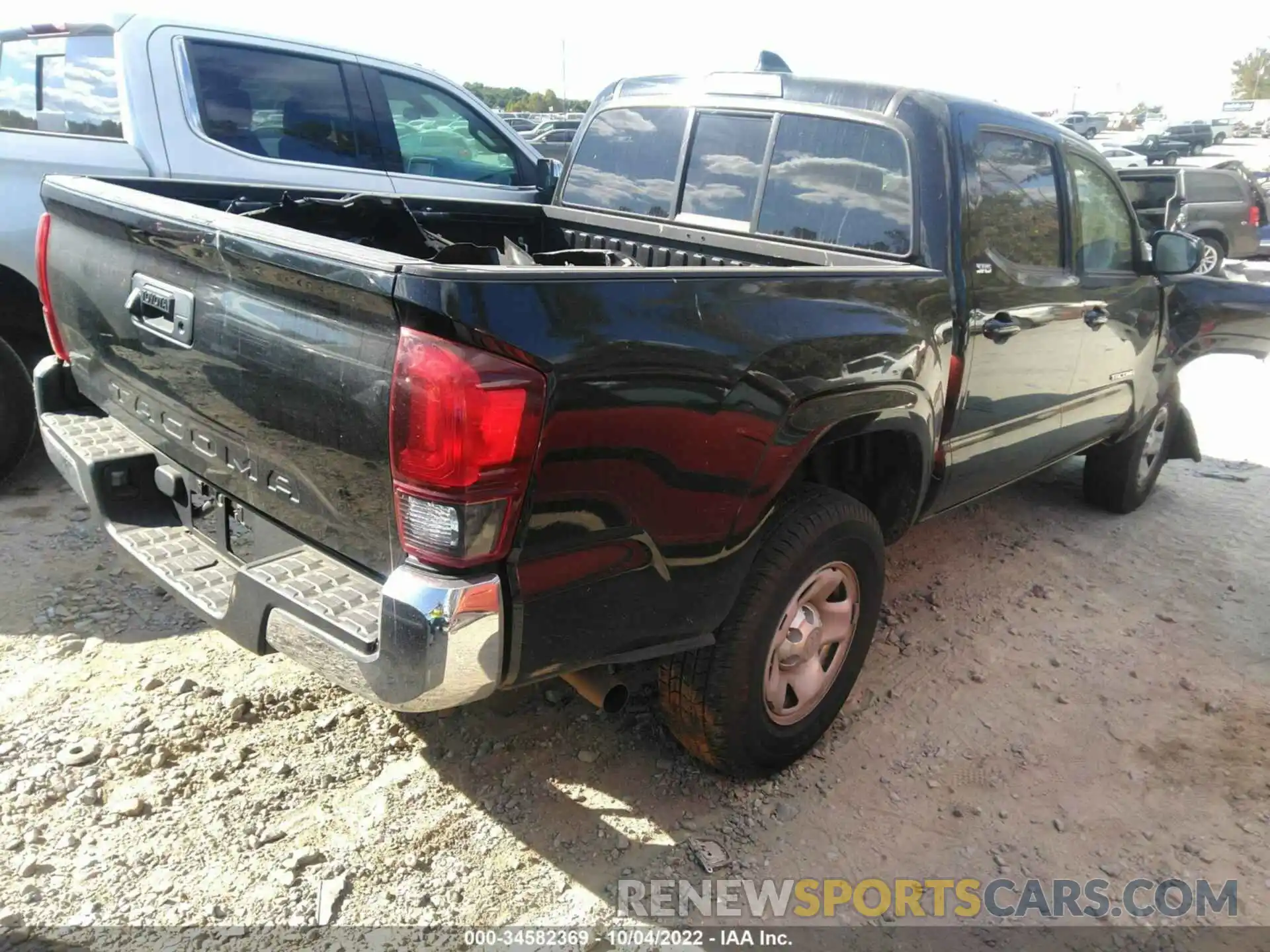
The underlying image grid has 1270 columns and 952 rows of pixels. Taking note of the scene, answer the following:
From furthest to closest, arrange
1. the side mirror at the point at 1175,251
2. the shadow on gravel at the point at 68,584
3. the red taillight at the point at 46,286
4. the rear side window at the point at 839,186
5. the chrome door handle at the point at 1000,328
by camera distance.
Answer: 1. the side mirror at the point at 1175,251
2. the shadow on gravel at the point at 68,584
3. the chrome door handle at the point at 1000,328
4. the rear side window at the point at 839,186
5. the red taillight at the point at 46,286

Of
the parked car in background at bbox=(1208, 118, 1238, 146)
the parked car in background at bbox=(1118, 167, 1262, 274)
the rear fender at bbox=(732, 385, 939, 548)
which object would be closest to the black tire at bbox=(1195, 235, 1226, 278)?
the parked car in background at bbox=(1118, 167, 1262, 274)

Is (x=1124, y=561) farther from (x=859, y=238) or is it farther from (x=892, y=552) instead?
(x=859, y=238)

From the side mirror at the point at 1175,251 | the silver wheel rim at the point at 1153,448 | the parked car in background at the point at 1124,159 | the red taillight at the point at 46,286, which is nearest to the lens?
the red taillight at the point at 46,286

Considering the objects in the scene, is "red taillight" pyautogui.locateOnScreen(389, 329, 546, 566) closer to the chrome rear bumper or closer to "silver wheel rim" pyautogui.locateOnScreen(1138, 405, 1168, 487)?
the chrome rear bumper

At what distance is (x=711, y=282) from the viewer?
2180 mm

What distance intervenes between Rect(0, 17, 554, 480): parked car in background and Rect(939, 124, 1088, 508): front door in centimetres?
319

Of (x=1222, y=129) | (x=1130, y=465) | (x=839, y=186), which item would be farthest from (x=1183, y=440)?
(x=1222, y=129)

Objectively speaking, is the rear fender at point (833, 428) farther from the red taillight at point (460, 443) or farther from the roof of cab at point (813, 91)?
the roof of cab at point (813, 91)

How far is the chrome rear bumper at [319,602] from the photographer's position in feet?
6.08

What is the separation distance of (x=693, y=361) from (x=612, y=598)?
0.56 meters

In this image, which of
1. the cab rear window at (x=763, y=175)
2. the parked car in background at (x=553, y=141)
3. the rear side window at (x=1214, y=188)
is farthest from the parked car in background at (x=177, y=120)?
the rear side window at (x=1214, y=188)

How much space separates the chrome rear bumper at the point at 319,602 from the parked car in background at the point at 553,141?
15952mm

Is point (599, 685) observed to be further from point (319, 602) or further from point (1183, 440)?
point (1183, 440)

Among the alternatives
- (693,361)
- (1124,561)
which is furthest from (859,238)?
(1124,561)
